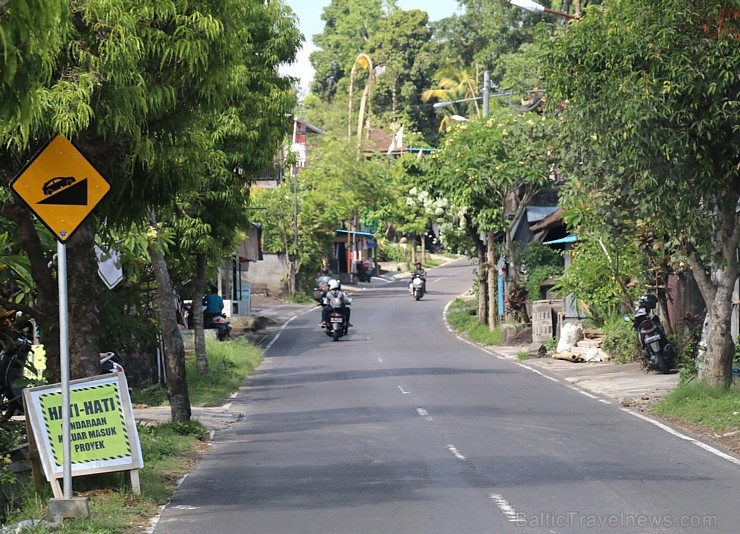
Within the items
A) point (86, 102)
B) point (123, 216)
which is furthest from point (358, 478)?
point (86, 102)

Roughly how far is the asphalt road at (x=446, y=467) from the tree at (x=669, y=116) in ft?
9.66

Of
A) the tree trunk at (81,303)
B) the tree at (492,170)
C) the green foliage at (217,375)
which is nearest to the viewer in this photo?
the tree trunk at (81,303)

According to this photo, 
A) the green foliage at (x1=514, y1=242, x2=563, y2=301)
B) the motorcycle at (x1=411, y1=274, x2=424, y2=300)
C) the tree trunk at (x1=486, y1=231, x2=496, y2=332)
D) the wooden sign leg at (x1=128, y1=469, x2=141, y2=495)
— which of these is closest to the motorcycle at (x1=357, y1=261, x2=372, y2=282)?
the motorcycle at (x1=411, y1=274, x2=424, y2=300)

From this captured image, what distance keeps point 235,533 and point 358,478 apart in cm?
270

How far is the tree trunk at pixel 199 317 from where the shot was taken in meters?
25.0

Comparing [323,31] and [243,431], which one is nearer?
[243,431]

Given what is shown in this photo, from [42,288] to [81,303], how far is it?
15.7 inches

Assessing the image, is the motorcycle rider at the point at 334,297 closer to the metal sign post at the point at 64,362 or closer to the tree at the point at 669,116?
the tree at the point at 669,116

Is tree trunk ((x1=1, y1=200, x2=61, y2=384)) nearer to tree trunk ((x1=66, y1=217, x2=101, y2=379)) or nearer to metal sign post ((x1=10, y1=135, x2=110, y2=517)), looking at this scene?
tree trunk ((x1=66, y1=217, x2=101, y2=379))

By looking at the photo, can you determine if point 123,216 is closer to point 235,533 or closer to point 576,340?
point 235,533

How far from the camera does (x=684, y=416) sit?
16.6m

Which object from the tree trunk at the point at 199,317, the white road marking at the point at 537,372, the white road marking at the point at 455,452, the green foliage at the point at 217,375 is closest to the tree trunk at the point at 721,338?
the white road marking at the point at 455,452

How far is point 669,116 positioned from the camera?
15633 mm

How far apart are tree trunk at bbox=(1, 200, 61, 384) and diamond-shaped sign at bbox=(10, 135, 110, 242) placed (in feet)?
5.18
